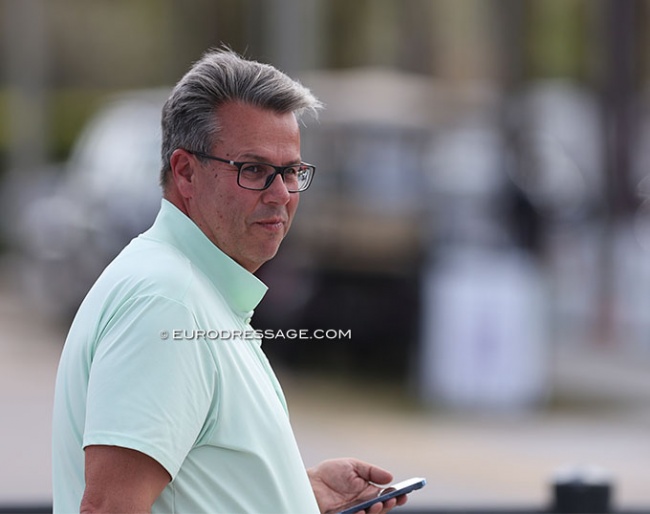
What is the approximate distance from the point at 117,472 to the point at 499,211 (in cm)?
1263

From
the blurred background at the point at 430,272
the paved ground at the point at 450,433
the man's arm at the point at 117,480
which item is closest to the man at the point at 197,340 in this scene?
the man's arm at the point at 117,480

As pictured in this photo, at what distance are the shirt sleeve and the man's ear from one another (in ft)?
1.05

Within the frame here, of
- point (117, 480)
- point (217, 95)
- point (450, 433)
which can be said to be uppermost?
point (217, 95)

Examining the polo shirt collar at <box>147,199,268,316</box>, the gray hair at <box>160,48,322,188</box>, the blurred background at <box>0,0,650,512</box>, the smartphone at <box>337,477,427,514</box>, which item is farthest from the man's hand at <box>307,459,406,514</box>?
the blurred background at <box>0,0,650,512</box>

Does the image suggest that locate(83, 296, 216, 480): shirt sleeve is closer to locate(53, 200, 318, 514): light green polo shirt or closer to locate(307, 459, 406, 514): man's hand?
locate(53, 200, 318, 514): light green polo shirt

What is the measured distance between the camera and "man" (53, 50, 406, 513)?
2.09m

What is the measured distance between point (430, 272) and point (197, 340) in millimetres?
10099

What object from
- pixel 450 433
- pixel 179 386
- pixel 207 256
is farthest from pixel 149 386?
pixel 450 433

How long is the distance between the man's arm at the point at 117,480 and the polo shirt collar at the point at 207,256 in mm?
404

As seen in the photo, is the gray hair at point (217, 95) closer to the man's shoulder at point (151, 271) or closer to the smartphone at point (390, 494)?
the man's shoulder at point (151, 271)

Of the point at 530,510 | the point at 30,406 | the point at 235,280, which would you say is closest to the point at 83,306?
the point at 235,280

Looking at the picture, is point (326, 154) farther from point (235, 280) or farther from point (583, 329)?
point (235, 280)

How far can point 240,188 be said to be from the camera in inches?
94.4

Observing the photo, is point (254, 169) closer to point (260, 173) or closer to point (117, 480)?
point (260, 173)
